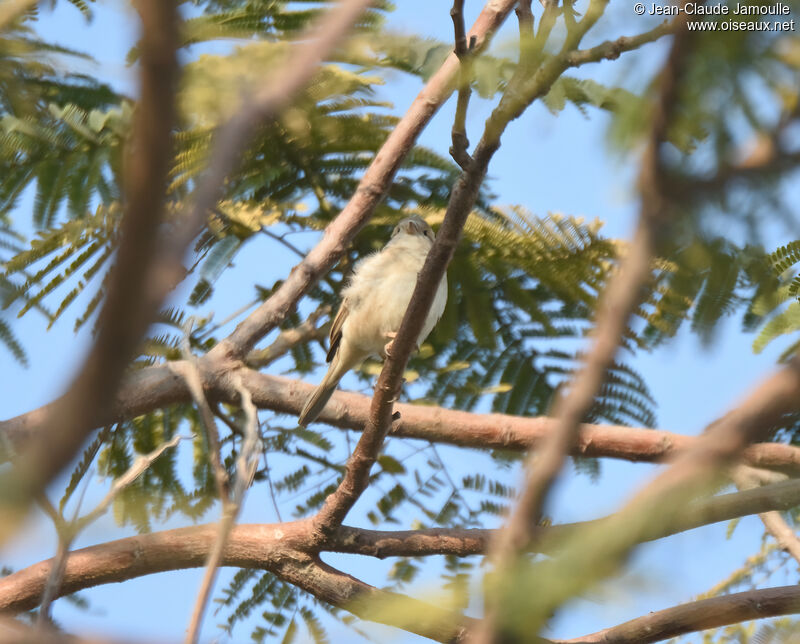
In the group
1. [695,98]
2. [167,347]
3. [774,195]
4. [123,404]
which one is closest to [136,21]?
[695,98]

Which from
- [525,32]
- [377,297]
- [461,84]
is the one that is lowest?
[525,32]

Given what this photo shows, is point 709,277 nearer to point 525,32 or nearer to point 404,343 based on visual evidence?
point 525,32

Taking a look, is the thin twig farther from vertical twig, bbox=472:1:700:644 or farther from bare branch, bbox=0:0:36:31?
bare branch, bbox=0:0:36:31

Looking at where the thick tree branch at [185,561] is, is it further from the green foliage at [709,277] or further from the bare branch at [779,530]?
the green foliage at [709,277]

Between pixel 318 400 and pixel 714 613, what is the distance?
2.74 m

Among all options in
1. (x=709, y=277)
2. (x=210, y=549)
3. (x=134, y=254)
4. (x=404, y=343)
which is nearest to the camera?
(x=134, y=254)

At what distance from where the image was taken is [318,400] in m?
5.73

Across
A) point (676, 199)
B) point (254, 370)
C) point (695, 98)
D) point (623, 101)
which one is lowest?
point (676, 199)

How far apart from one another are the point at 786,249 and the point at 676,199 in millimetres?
3078

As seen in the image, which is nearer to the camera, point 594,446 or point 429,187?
point 594,446

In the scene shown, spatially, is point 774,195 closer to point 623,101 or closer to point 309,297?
point 623,101

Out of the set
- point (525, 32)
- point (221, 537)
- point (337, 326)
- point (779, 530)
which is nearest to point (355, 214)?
point (337, 326)

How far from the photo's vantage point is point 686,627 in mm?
3877

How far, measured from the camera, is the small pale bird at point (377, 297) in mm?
6055
